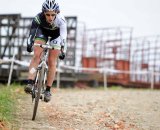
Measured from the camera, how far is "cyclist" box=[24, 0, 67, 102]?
26.7ft

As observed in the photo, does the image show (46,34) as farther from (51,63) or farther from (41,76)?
(41,76)

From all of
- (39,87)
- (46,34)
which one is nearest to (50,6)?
(46,34)

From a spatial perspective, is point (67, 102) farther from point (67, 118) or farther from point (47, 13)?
point (47, 13)

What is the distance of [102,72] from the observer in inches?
825

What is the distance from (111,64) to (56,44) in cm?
1346

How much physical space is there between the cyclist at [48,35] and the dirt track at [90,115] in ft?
1.91

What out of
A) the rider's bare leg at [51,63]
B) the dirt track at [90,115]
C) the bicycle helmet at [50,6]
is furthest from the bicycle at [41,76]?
the bicycle helmet at [50,6]

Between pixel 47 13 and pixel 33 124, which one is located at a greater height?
pixel 47 13

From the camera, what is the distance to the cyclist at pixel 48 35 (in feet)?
26.7

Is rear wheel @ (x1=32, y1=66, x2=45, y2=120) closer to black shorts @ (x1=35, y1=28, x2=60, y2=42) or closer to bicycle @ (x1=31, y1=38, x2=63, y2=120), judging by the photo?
bicycle @ (x1=31, y1=38, x2=63, y2=120)

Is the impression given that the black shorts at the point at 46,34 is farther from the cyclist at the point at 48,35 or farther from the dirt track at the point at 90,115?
the dirt track at the point at 90,115

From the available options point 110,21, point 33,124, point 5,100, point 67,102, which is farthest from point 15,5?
point 33,124

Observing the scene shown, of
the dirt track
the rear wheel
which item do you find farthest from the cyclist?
the dirt track

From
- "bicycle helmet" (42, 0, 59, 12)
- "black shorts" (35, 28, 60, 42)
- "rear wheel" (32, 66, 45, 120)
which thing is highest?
"bicycle helmet" (42, 0, 59, 12)
